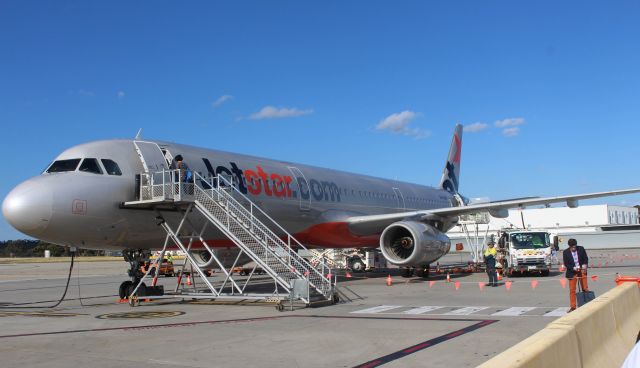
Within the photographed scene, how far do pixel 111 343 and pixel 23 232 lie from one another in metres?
6.08

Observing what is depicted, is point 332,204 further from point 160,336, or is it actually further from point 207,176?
point 160,336

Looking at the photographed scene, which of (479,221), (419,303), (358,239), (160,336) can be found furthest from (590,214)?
(160,336)

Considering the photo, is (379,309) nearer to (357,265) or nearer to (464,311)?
(464,311)

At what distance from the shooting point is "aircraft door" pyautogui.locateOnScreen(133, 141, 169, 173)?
604 inches

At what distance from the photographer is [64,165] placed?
14344mm

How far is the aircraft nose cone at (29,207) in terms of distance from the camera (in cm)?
1288

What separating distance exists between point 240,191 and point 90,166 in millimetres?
4783

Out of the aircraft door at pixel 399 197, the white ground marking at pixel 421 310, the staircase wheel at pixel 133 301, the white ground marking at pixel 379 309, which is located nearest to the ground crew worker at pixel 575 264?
the white ground marking at pixel 421 310

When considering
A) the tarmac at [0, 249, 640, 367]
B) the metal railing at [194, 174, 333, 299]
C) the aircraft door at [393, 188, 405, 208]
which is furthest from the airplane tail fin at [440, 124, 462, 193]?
the metal railing at [194, 174, 333, 299]

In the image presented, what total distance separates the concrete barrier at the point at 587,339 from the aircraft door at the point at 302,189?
1314 centimetres

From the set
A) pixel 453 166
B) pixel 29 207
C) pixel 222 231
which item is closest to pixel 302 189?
pixel 222 231

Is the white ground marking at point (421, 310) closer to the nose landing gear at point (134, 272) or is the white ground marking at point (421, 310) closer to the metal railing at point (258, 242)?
the metal railing at point (258, 242)

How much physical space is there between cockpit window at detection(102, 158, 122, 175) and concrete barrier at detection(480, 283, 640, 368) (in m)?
11.4

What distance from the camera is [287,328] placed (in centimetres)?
1003
